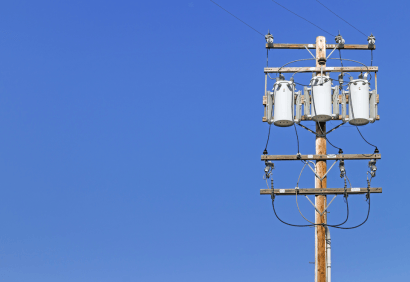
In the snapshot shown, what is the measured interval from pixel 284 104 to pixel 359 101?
206 cm

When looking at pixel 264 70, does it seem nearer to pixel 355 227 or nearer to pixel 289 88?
pixel 289 88

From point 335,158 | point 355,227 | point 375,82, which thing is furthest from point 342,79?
point 355,227

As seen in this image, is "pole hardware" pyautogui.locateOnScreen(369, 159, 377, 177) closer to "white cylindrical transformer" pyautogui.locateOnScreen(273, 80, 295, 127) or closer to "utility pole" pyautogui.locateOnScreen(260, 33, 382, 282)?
"utility pole" pyautogui.locateOnScreen(260, 33, 382, 282)

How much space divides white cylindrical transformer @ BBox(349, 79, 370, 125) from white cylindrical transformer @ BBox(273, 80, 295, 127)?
162 cm

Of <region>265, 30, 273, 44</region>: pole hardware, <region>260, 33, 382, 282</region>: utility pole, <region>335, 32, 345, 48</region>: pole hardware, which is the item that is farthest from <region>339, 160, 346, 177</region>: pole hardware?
<region>265, 30, 273, 44</region>: pole hardware

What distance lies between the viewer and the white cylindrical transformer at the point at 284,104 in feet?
74.5

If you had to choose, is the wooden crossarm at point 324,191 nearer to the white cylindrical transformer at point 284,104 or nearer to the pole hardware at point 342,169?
the pole hardware at point 342,169

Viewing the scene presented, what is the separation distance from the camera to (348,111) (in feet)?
75.4

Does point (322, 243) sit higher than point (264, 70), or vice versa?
point (264, 70)

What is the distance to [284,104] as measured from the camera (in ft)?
74.7

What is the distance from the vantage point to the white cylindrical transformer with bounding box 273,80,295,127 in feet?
74.5

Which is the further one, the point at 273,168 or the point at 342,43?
the point at 342,43

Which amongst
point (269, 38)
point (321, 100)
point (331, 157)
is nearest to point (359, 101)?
point (321, 100)

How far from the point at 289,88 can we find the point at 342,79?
63.7 inches
